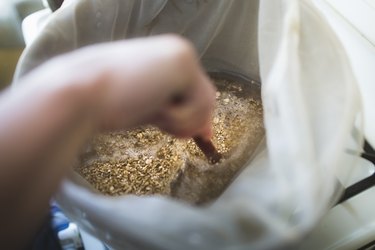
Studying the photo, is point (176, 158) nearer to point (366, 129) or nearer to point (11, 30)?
point (366, 129)

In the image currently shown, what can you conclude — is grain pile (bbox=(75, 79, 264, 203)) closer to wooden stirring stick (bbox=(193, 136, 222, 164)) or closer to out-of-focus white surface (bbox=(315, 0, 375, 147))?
wooden stirring stick (bbox=(193, 136, 222, 164))

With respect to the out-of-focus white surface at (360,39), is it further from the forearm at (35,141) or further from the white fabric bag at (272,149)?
the forearm at (35,141)

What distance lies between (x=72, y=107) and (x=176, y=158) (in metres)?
0.33

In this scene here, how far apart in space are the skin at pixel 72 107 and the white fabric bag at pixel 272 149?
0.05 m

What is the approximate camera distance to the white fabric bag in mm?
232

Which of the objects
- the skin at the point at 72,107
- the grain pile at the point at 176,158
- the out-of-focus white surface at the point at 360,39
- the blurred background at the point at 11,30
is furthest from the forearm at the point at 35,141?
the blurred background at the point at 11,30

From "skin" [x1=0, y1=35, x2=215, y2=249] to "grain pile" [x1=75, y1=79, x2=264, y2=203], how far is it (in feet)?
0.76

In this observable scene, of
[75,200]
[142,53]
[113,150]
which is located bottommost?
→ [113,150]

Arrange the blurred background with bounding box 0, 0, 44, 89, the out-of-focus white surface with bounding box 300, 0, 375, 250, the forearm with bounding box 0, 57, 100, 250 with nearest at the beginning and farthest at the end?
the forearm with bounding box 0, 57, 100, 250
the out-of-focus white surface with bounding box 300, 0, 375, 250
the blurred background with bounding box 0, 0, 44, 89

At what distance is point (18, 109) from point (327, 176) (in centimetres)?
21

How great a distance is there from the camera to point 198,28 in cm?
57

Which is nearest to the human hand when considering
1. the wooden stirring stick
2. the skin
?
the skin

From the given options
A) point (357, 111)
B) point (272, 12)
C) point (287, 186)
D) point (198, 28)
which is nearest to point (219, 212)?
point (287, 186)

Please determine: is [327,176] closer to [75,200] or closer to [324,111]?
[324,111]
